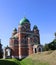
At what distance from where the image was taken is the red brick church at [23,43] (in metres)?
61.5

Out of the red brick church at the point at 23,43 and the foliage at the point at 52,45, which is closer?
the foliage at the point at 52,45

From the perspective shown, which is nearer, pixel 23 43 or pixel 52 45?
pixel 52 45

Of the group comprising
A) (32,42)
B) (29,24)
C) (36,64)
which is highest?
(29,24)

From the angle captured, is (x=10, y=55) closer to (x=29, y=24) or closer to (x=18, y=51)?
(x=18, y=51)

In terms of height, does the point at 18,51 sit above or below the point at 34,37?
below

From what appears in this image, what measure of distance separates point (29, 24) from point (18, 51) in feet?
29.9

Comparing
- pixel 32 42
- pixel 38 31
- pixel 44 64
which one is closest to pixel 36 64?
pixel 44 64

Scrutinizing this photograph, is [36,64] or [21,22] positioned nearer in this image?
[36,64]

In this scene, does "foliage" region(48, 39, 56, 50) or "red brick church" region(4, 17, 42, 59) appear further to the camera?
"red brick church" region(4, 17, 42, 59)

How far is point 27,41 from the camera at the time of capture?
205 ft

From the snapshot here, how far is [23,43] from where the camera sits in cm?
6219

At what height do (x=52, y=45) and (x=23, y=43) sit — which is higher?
(x=23, y=43)

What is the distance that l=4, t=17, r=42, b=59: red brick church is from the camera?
61531 mm

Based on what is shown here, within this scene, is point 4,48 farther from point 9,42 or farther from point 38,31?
point 38,31
